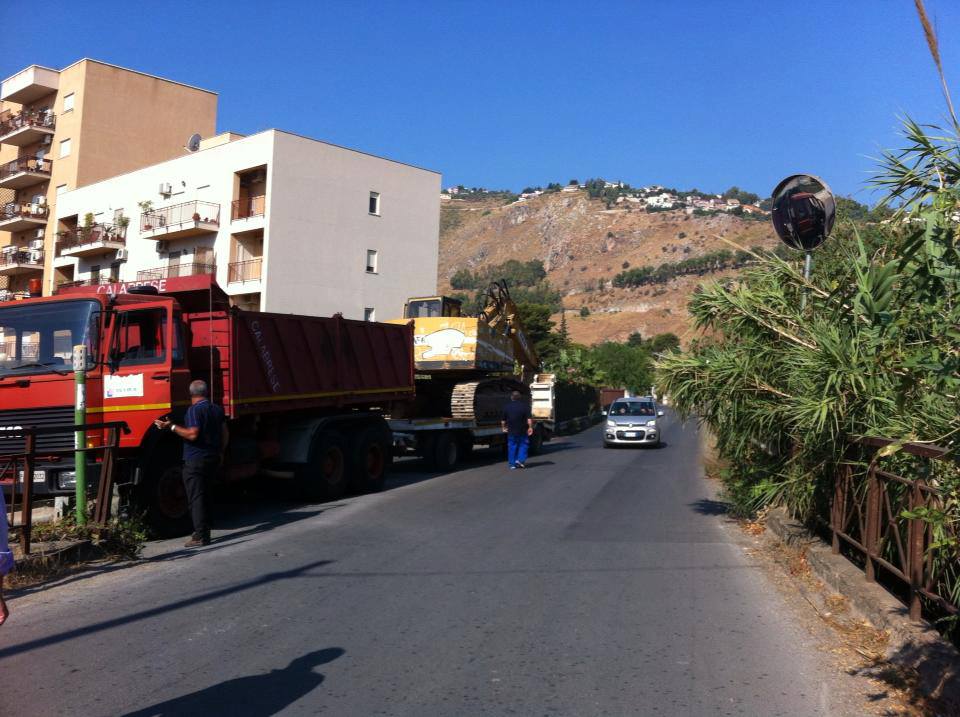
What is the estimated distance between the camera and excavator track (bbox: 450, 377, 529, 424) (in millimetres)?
18625

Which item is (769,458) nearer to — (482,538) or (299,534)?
(482,538)

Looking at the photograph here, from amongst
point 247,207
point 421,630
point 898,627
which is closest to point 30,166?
point 247,207

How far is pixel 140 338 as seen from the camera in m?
9.81

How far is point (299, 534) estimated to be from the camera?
32.0 ft

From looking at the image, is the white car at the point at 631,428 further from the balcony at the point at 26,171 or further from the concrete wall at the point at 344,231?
the balcony at the point at 26,171

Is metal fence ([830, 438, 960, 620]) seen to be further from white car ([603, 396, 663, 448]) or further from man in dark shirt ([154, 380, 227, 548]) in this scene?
white car ([603, 396, 663, 448])

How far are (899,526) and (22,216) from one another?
158 feet

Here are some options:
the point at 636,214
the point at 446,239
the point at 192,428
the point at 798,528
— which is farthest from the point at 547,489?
the point at 446,239

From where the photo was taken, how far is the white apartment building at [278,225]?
1303 inches

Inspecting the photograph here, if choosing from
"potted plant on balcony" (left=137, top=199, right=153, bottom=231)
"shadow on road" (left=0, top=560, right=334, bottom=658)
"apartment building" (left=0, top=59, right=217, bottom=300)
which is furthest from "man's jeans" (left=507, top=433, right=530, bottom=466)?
"apartment building" (left=0, top=59, right=217, bottom=300)

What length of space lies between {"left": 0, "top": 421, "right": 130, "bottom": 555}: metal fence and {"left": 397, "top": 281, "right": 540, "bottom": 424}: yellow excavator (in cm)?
987

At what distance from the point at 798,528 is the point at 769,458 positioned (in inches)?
59.8

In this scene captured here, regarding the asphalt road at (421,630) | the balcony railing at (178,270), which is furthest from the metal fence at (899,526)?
the balcony railing at (178,270)

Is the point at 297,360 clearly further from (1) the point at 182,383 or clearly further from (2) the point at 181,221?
(2) the point at 181,221
